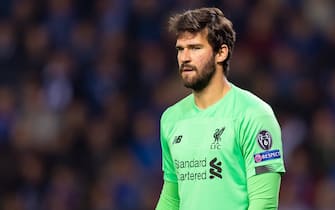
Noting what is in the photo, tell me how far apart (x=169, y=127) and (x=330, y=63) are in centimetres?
638

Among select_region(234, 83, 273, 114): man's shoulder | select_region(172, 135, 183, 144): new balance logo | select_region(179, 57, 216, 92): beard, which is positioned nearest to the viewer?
→ select_region(234, 83, 273, 114): man's shoulder

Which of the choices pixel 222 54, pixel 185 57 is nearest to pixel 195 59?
pixel 185 57

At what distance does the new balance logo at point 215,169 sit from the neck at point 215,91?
35 cm

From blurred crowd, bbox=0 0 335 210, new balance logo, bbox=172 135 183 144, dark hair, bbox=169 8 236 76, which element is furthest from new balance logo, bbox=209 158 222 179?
blurred crowd, bbox=0 0 335 210

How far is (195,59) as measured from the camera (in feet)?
18.1

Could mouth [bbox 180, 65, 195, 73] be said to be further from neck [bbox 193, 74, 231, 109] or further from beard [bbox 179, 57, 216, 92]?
neck [bbox 193, 74, 231, 109]

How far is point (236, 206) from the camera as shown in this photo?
5.43 metres

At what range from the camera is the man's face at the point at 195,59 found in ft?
18.1

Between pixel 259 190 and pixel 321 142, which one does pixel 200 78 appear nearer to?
pixel 259 190

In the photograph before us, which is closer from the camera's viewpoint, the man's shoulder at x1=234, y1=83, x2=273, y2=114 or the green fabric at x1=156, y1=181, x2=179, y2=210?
the man's shoulder at x1=234, y1=83, x2=273, y2=114

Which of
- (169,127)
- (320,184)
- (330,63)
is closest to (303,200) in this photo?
(320,184)

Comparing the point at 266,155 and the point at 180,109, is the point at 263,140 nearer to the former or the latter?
the point at 266,155

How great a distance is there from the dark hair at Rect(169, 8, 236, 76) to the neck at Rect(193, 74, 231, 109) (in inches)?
2.7

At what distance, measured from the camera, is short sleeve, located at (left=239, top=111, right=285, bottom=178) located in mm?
5348
